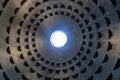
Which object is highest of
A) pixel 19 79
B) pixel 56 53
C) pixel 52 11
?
pixel 52 11

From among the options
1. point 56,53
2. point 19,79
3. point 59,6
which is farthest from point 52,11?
point 19,79

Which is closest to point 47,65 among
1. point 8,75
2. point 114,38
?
point 8,75

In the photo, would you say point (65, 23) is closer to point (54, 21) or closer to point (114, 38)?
point (54, 21)

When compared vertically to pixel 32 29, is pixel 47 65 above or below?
below

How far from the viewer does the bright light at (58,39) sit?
19969 millimetres

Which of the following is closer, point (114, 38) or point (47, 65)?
point (114, 38)

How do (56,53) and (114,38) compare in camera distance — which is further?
(56,53)

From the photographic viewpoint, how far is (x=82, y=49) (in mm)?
19562

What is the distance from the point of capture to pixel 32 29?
19547 mm

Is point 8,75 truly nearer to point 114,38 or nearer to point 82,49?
point 82,49

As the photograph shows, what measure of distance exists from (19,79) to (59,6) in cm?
366

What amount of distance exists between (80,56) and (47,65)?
1.55 meters

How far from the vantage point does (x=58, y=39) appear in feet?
67.7

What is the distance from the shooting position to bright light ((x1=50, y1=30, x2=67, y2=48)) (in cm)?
1997
